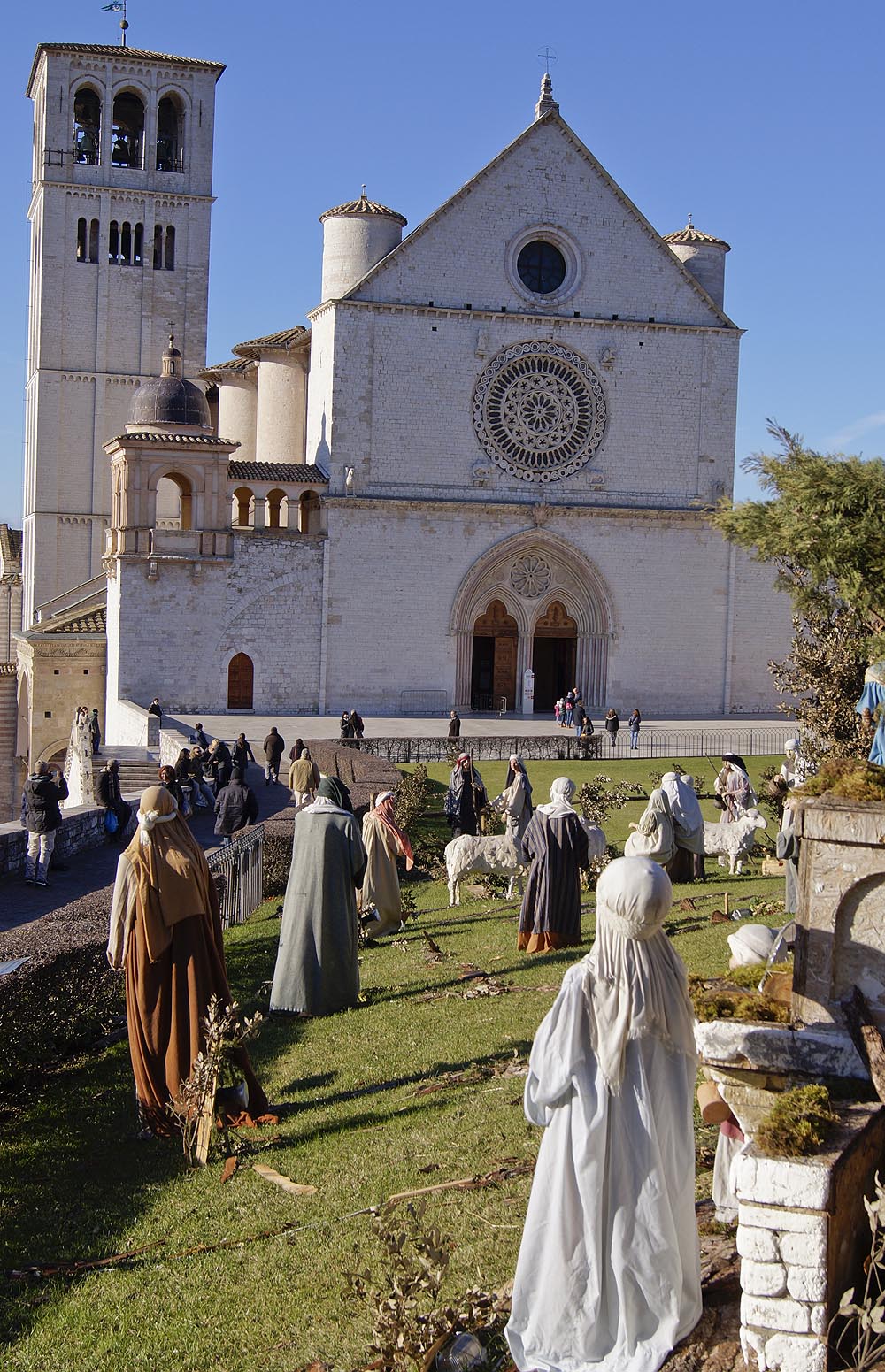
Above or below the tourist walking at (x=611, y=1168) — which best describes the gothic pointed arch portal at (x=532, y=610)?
above

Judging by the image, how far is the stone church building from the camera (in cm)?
3456

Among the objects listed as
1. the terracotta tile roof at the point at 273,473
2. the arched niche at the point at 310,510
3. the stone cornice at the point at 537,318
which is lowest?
the arched niche at the point at 310,510

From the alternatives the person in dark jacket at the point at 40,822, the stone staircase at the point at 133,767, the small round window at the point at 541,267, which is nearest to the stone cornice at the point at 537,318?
the small round window at the point at 541,267

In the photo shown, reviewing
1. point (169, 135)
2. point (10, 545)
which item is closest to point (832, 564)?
point (169, 135)

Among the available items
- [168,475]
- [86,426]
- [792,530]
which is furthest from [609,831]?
[86,426]

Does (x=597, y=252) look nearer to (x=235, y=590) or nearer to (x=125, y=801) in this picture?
(x=235, y=590)

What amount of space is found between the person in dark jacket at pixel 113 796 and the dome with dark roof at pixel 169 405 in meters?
17.8

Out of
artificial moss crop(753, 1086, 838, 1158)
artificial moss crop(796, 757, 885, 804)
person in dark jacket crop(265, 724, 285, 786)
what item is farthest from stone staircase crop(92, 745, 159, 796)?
artificial moss crop(753, 1086, 838, 1158)

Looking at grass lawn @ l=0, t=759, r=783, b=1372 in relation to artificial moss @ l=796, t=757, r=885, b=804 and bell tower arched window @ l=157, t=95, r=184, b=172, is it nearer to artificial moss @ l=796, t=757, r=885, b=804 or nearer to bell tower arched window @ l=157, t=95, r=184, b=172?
artificial moss @ l=796, t=757, r=885, b=804

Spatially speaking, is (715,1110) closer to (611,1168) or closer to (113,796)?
(611,1168)

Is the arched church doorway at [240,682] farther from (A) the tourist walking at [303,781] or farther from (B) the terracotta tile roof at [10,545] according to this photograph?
(B) the terracotta tile roof at [10,545]

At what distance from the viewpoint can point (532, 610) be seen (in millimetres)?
37531

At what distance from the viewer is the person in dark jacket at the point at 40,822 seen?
15516 millimetres

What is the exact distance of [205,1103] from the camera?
6895 millimetres
